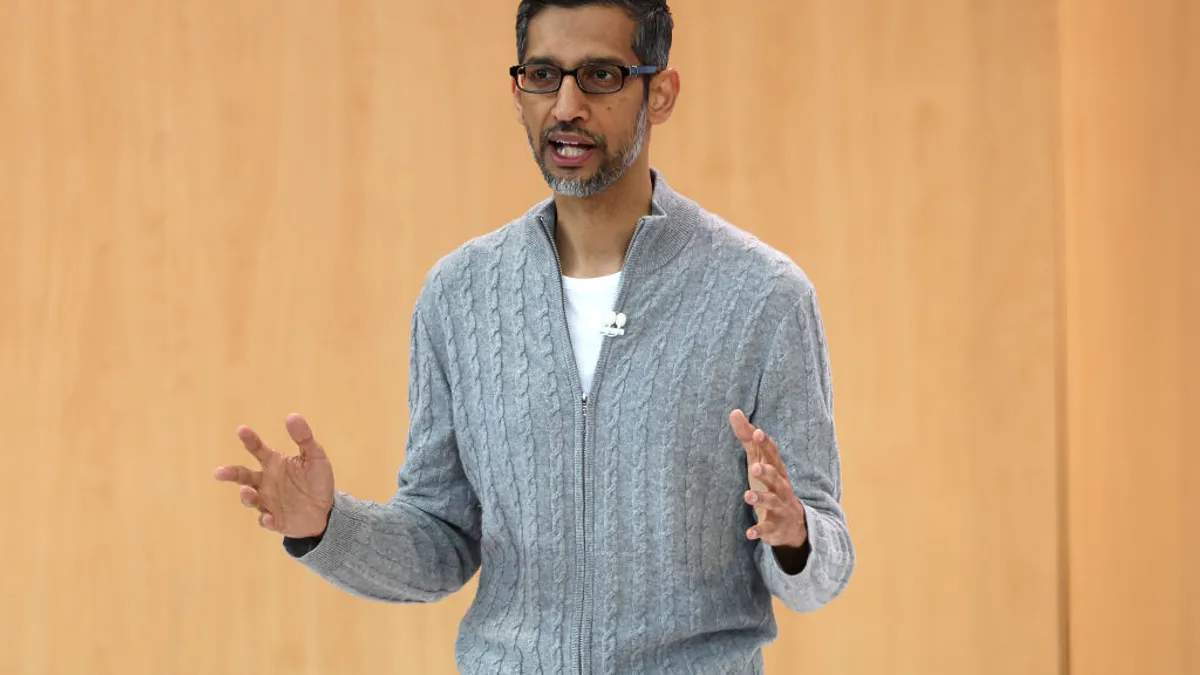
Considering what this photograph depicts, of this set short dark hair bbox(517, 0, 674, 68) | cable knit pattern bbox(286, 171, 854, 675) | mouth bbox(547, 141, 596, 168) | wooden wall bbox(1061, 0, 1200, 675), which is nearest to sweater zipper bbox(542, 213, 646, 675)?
cable knit pattern bbox(286, 171, 854, 675)

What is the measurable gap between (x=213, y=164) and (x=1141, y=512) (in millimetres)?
2177

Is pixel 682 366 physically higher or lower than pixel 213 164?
lower

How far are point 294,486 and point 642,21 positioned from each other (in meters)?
0.72

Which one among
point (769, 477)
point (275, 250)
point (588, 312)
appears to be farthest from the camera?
point (275, 250)

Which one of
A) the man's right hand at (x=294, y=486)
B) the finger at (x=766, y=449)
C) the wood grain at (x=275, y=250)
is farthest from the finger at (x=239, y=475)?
the wood grain at (x=275, y=250)

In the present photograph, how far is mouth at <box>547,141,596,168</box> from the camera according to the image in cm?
171

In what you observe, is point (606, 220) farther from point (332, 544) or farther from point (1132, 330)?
point (1132, 330)

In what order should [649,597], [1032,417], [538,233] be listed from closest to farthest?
[649,597], [538,233], [1032,417]

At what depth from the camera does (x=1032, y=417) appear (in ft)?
9.99

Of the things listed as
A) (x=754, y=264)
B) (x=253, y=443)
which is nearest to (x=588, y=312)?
(x=754, y=264)

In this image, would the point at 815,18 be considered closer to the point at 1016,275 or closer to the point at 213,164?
the point at 1016,275

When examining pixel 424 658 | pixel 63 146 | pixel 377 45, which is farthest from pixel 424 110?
pixel 424 658

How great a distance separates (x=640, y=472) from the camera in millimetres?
1710

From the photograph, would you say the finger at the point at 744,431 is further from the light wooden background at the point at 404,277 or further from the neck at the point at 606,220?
the light wooden background at the point at 404,277
